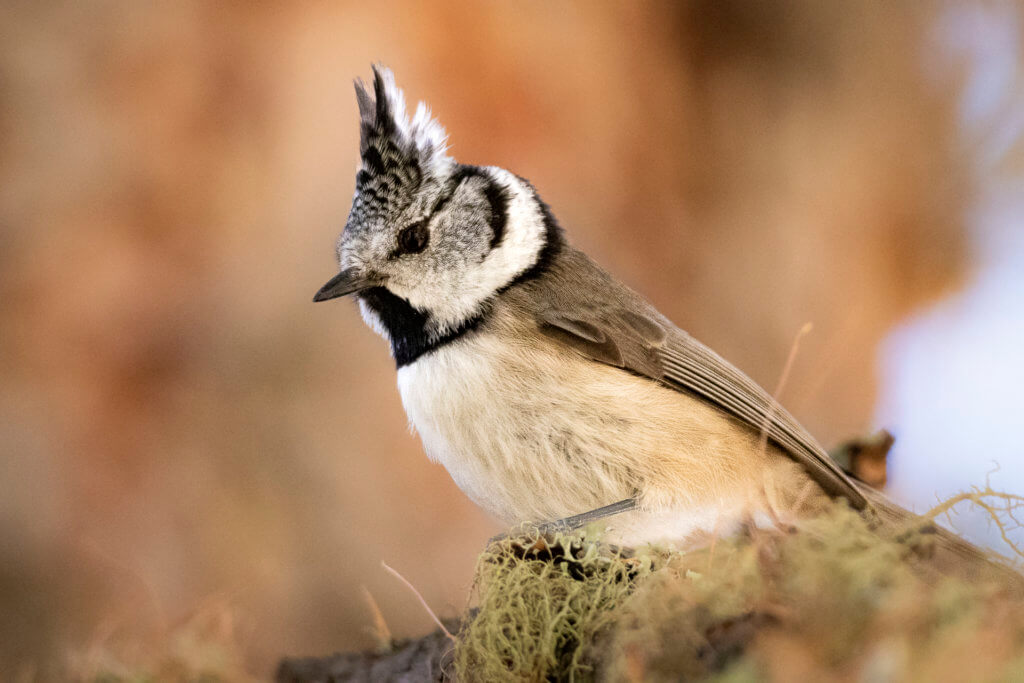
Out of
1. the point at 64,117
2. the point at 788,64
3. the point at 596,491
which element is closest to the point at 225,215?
the point at 64,117

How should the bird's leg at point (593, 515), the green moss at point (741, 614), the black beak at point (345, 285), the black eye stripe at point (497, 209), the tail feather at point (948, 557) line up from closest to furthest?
the green moss at point (741, 614) < the tail feather at point (948, 557) < the bird's leg at point (593, 515) < the black beak at point (345, 285) < the black eye stripe at point (497, 209)

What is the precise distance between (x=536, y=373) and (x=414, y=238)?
39 centimetres

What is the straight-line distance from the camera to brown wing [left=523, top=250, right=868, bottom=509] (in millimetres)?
1472

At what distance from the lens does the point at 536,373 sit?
1.38m

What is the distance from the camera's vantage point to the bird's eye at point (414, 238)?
153cm

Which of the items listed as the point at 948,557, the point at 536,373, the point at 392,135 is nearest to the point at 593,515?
the point at 536,373

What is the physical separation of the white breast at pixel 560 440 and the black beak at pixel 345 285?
0.20 m

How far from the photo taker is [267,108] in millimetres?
2498

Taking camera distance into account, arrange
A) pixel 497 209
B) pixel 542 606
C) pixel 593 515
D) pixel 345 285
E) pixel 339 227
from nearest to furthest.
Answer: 1. pixel 542 606
2. pixel 593 515
3. pixel 345 285
4. pixel 497 209
5. pixel 339 227

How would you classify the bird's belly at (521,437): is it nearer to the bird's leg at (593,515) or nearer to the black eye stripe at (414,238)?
the bird's leg at (593,515)

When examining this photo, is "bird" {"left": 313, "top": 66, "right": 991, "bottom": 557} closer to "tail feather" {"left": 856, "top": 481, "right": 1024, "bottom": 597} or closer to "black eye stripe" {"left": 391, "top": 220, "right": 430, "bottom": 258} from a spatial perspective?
"black eye stripe" {"left": 391, "top": 220, "right": 430, "bottom": 258}

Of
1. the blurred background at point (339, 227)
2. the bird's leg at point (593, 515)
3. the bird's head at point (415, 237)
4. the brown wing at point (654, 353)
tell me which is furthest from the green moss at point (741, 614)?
the blurred background at point (339, 227)

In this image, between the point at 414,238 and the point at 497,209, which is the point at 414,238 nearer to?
the point at 414,238

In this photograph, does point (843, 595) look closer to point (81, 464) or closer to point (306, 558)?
point (306, 558)
